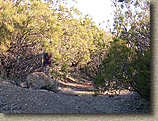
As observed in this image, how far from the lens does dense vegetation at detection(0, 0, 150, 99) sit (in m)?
3.85

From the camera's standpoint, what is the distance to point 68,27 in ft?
25.9

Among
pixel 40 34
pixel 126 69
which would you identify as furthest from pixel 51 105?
pixel 40 34

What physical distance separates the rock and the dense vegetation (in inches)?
44.0

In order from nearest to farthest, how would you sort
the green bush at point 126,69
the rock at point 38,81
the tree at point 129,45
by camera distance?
the green bush at point 126,69 → the tree at point 129,45 → the rock at point 38,81

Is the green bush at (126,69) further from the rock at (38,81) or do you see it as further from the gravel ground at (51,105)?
the rock at (38,81)

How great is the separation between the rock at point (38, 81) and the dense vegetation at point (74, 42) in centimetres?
112

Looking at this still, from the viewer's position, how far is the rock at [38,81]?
5.74m

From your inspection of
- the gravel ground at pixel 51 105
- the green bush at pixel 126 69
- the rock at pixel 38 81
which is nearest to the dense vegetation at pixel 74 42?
the green bush at pixel 126 69

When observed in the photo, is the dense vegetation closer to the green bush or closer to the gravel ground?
the green bush

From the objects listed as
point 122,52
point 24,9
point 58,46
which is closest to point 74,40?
point 58,46

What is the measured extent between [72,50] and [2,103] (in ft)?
15.7

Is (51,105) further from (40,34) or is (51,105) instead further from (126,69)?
(40,34)


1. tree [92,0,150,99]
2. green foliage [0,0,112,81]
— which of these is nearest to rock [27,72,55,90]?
green foliage [0,0,112,81]

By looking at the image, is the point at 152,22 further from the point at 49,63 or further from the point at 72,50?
the point at 72,50
